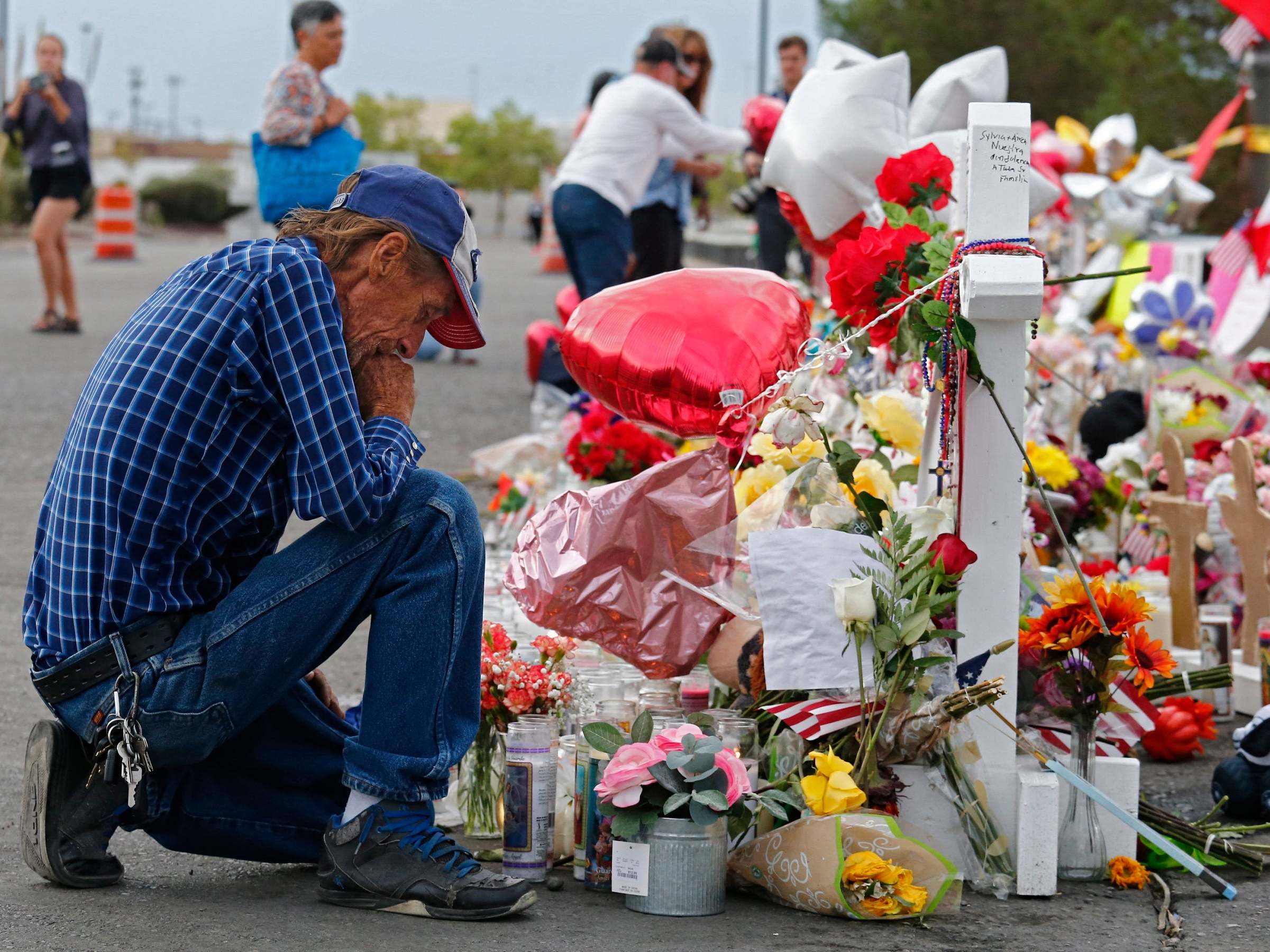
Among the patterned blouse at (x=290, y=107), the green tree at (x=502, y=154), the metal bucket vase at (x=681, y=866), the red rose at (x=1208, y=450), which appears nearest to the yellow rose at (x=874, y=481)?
the metal bucket vase at (x=681, y=866)

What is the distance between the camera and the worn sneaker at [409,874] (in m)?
2.61

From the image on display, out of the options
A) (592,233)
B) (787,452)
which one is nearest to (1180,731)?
(787,452)

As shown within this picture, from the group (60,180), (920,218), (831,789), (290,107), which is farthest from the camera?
(60,180)

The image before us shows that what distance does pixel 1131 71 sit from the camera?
1761cm

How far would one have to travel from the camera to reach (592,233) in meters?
7.02

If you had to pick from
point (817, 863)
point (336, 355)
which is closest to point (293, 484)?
point (336, 355)

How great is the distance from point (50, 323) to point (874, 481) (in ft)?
32.3

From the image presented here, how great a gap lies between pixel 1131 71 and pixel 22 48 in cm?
1681

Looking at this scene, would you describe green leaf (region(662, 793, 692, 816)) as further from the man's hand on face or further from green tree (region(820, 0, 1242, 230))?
green tree (region(820, 0, 1242, 230))

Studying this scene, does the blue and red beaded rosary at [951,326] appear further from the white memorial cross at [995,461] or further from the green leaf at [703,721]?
the green leaf at [703,721]

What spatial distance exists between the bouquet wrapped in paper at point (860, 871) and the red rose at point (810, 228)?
6.03ft

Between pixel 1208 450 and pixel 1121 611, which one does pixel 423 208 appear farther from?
pixel 1208 450

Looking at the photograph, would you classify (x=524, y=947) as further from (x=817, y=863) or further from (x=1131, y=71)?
(x=1131, y=71)

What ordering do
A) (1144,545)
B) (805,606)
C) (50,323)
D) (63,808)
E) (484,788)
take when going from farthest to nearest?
(50,323), (1144,545), (484,788), (805,606), (63,808)
